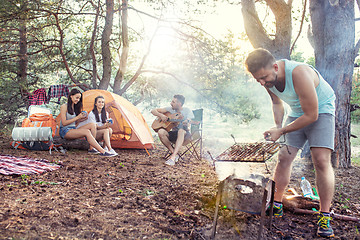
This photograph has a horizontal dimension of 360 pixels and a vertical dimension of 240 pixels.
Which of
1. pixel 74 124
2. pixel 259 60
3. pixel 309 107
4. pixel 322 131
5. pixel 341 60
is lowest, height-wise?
pixel 74 124

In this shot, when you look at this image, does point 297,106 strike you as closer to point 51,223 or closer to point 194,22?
point 51,223

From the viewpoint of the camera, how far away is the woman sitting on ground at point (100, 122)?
534cm

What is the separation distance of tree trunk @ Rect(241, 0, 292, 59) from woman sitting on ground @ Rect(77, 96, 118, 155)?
323 centimetres

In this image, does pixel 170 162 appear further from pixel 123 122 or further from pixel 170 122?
pixel 123 122

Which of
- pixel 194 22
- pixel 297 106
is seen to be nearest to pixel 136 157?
pixel 297 106

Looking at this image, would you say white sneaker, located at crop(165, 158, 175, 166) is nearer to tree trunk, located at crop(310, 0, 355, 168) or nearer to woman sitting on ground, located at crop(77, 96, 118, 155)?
woman sitting on ground, located at crop(77, 96, 118, 155)

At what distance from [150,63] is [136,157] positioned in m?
5.87

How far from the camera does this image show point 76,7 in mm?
8539

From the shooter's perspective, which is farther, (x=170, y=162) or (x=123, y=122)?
(x=123, y=122)

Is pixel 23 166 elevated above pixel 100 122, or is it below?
below

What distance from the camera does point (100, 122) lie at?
5.52 metres

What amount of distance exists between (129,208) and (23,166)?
6.80 feet

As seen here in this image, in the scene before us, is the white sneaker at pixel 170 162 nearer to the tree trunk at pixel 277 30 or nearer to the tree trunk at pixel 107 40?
the tree trunk at pixel 277 30

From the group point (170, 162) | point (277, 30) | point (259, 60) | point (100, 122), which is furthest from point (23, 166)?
point (277, 30)
